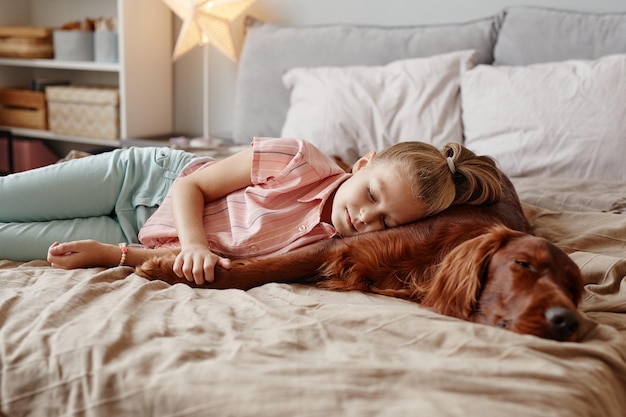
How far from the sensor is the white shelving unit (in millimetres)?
3109

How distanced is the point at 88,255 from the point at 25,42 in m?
2.38

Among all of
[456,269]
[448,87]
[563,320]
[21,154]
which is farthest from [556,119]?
[21,154]

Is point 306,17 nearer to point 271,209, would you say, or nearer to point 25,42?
point 25,42

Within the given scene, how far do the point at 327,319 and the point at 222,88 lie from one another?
8.21ft

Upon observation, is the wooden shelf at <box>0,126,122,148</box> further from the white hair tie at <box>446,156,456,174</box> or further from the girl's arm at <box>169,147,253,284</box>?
the white hair tie at <box>446,156,456,174</box>

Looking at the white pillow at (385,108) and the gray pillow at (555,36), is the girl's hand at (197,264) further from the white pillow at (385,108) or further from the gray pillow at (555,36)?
the gray pillow at (555,36)

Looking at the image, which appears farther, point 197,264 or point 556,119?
point 556,119

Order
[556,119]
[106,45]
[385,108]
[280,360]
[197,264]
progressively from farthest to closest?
1. [106,45]
2. [385,108]
3. [556,119]
4. [197,264]
5. [280,360]

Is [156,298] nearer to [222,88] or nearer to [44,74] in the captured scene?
[222,88]

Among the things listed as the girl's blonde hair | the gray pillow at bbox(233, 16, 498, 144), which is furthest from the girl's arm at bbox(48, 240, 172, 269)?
the gray pillow at bbox(233, 16, 498, 144)

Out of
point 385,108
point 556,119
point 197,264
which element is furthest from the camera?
point 385,108

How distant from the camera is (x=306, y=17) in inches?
120

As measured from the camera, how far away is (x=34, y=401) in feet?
2.79

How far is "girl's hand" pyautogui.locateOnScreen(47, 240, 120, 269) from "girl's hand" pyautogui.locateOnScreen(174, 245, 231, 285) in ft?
0.54
